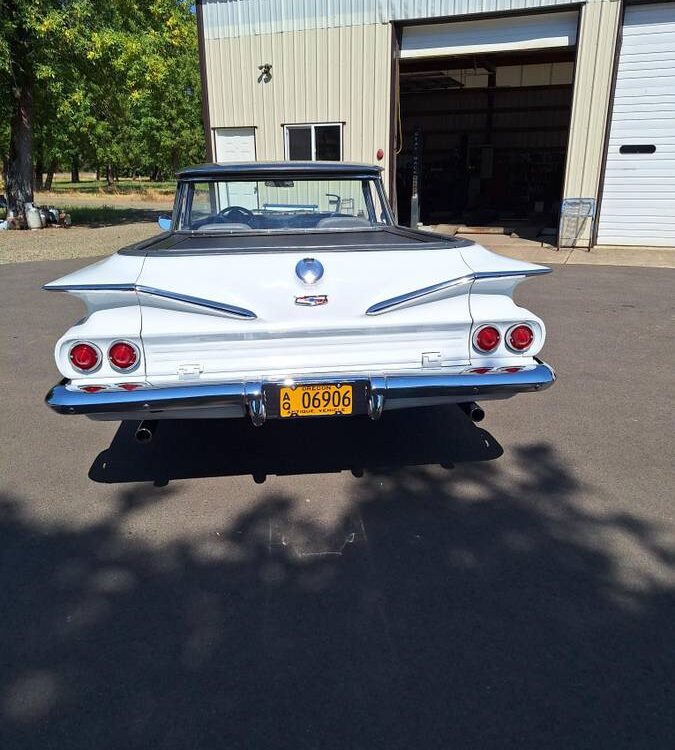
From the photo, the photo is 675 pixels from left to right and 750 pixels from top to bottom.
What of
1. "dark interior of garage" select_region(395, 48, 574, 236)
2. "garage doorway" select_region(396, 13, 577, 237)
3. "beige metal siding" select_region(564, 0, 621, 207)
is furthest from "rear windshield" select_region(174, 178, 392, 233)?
"dark interior of garage" select_region(395, 48, 574, 236)

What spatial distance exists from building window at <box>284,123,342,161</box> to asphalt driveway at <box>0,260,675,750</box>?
11132mm

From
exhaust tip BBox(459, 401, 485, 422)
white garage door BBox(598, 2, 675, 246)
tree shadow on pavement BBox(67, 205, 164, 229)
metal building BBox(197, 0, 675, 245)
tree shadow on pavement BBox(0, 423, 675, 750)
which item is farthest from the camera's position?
tree shadow on pavement BBox(67, 205, 164, 229)

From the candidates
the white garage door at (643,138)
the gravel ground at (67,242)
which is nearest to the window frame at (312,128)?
the gravel ground at (67,242)

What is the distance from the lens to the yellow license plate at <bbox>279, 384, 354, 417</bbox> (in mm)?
3027

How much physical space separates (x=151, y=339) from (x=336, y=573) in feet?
4.59

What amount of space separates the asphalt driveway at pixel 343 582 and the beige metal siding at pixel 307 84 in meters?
10.9

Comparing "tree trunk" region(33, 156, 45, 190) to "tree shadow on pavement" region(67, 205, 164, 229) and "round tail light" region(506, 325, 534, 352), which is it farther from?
"round tail light" region(506, 325, 534, 352)

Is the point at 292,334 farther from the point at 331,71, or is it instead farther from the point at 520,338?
the point at 331,71

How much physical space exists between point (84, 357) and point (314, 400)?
3.69 ft

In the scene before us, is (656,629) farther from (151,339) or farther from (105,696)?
(151,339)

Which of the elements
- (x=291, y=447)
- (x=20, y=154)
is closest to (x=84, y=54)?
(x=20, y=154)

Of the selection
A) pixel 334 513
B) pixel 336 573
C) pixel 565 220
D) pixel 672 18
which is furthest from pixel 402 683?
pixel 672 18

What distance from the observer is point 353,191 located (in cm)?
487

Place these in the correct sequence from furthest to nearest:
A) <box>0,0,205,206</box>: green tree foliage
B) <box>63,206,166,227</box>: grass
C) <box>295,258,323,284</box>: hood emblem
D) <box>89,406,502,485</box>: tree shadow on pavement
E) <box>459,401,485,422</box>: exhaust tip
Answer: <box>63,206,166,227</box>: grass, <box>0,0,205,206</box>: green tree foliage, <box>89,406,502,485</box>: tree shadow on pavement, <box>459,401,485,422</box>: exhaust tip, <box>295,258,323,284</box>: hood emblem
